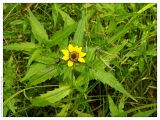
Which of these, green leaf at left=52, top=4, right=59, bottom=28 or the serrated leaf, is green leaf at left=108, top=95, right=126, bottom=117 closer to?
the serrated leaf

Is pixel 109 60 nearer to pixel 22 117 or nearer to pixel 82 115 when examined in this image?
pixel 82 115

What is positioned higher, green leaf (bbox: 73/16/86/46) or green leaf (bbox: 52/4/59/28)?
green leaf (bbox: 52/4/59/28)

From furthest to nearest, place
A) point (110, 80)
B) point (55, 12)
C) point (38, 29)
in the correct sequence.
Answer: point (55, 12)
point (38, 29)
point (110, 80)

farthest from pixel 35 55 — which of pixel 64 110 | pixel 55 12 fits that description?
pixel 55 12

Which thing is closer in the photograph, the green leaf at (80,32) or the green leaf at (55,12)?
the green leaf at (80,32)

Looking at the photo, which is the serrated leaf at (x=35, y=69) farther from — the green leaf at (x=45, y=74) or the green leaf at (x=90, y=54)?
the green leaf at (x=90, y=54)

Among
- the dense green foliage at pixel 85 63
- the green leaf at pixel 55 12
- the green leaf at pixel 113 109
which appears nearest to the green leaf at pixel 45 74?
the dense green foliage at pixel 85 63

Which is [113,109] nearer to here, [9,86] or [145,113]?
[145,113]

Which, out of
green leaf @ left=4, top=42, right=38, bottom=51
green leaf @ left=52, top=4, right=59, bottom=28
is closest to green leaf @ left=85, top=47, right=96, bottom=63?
green leaf @ left=4, top=42, right=38, bottom=51

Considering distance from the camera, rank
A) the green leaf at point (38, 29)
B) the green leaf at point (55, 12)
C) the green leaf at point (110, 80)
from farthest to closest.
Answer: the green leaf at point (55, 12) → the green leaf at point (38, 29) → the green leaf at point (110, 80)
